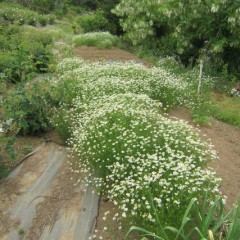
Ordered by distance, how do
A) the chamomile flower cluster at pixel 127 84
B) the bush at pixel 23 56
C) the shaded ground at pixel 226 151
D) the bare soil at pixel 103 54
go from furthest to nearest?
the bare soil at pixel 103 54 < the bush at pixel 23 56 < the chamomile flower cluster at pixel 127 84 < the shaded ground at pixel 226 151

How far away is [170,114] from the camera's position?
744 centimetres

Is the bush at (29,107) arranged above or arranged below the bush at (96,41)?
above

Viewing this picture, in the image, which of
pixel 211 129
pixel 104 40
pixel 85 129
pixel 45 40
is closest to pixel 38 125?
pixel 85 129

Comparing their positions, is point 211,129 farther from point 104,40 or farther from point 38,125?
point 104,40

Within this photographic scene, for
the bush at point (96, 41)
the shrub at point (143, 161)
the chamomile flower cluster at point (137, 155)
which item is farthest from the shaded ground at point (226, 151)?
the bush at point (96, 41)

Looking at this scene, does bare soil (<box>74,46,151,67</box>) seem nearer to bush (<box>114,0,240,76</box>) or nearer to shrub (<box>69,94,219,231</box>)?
bush (<box>114,0,240,76</box>)

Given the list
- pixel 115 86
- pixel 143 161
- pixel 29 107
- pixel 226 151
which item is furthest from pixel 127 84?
pixel 143 161

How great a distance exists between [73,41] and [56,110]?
1136cm

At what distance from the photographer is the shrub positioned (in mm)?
3574

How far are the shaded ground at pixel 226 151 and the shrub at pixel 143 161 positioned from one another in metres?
0.67

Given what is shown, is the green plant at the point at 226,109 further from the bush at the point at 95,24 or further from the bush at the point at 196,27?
the bush at the point at 95,24

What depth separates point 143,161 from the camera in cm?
400

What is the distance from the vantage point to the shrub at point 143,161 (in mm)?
3574

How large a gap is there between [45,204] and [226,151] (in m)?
3.23
